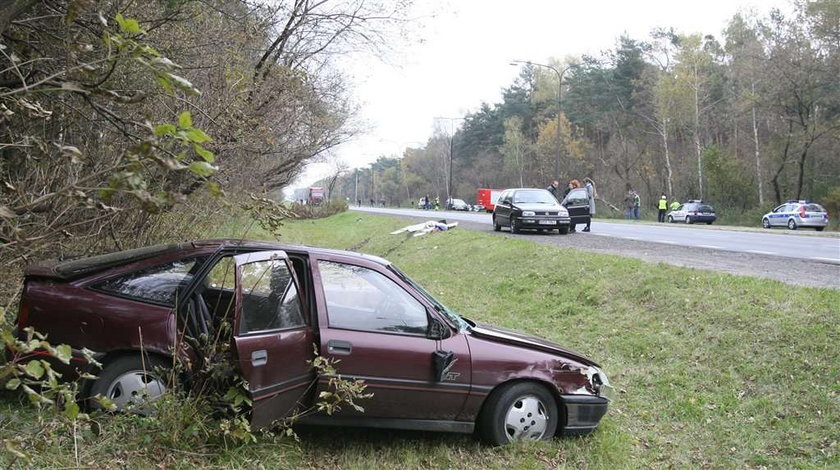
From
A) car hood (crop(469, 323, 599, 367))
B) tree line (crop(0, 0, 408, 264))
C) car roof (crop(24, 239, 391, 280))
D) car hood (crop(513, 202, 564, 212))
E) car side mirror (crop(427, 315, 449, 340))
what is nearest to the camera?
tree line (crop(0, 0, 408, 264))

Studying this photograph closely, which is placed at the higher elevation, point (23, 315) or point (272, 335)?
point (23, 315)

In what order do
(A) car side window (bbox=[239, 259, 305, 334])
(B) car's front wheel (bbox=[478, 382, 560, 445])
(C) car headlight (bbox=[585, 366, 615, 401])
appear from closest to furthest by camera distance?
(A) car side window (bbox=[239, 259, 305, 334]) < (B) car's front wheel (bbox=[478, 382, 560, 445]) < (C) car headlight (bbox=[585, 366, 615, 401])

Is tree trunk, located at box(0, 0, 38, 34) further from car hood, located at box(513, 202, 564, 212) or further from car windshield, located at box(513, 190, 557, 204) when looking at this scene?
car windshield, located at box(513, 190, 557, 204)

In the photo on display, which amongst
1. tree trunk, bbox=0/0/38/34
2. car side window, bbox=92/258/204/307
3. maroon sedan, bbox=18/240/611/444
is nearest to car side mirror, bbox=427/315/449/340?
maroon sedan, bbox=18/240/611/444

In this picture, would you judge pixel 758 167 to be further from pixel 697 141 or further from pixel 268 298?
pixel 268 298

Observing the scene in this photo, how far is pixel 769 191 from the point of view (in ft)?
146

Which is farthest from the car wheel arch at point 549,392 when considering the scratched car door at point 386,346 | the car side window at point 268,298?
the car side window at point 268,298

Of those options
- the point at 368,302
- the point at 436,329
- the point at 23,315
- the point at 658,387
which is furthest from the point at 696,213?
the point at 23,315

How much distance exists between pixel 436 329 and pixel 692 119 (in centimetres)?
5205

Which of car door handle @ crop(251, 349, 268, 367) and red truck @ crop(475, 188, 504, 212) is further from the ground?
red truck @ crop(475, 188, 504, 212)

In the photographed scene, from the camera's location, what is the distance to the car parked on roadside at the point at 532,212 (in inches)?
808

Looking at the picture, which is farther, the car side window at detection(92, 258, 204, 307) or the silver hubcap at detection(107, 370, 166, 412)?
the car side window at detection(92, 258, 204, 307)

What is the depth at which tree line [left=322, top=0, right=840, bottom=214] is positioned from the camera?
125 ft

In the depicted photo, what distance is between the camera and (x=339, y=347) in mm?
4363
